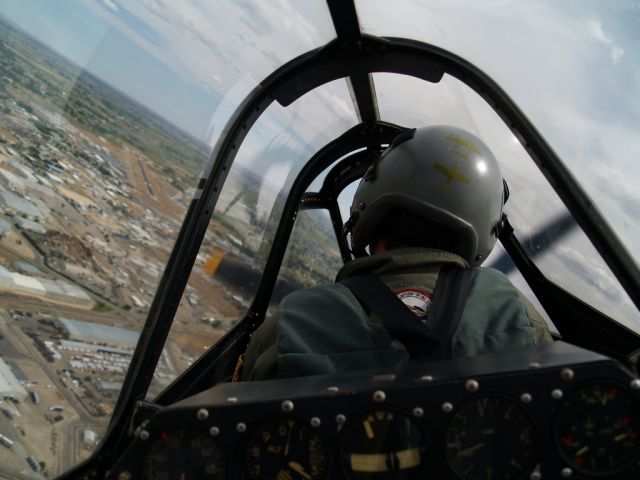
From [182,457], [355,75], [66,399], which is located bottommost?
[66,399]

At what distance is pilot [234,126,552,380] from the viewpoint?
135 cm

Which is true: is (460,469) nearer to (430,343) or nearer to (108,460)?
(430,343)

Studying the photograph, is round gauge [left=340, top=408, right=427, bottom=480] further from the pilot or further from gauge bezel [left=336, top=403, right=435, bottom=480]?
the pilot

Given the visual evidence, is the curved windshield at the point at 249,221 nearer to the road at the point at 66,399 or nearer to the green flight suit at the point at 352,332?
the road at the point at 66,399

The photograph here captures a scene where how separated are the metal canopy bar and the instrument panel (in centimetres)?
173

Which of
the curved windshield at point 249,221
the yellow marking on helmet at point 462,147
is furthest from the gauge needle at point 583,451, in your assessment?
the curved windshield at point 249,221

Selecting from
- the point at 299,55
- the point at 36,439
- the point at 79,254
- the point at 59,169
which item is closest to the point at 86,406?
the point at 36,439

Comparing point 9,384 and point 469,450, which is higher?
point 469,450

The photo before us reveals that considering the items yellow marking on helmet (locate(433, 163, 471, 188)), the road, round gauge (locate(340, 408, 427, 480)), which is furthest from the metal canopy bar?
round gauge (locate(340, 408, 427, 480))

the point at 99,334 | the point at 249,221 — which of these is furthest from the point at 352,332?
the point at 249,221

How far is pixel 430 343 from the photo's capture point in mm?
1254

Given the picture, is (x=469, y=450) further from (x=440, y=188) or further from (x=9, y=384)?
(x=9, y=384)

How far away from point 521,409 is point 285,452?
1.47 ft

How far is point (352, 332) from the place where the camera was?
1.42 m
